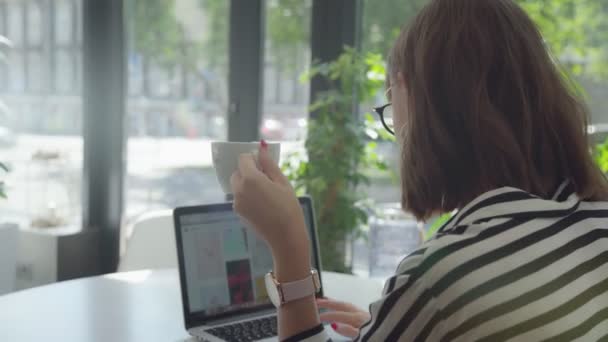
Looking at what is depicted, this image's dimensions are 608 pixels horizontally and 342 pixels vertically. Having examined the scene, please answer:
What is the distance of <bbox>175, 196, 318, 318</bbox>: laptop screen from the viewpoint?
124 cm

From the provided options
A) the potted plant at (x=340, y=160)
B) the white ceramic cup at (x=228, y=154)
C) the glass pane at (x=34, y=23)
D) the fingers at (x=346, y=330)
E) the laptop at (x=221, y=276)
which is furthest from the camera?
the glass pane at (x=34, y=23)

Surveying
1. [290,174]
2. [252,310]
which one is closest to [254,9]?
[290,174]

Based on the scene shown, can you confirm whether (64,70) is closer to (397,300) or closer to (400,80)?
(400,80)

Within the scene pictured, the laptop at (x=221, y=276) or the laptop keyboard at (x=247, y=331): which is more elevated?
the laptop at (x=221, y=276)

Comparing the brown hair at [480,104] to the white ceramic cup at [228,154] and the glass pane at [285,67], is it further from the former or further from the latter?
the glass pane at [285,67]

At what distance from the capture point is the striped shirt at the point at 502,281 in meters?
0.71

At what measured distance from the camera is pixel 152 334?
1.23 metres

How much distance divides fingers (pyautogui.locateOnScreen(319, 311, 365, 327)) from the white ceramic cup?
0.30 metres

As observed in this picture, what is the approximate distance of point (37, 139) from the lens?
3479mm

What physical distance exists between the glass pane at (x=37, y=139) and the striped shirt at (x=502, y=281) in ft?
9.78

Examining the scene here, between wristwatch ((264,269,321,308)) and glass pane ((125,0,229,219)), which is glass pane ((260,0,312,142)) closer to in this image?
glass pane ((125,0,229,219))

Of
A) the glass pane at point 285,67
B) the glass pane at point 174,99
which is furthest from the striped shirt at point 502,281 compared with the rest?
the glass pane at point 174,99

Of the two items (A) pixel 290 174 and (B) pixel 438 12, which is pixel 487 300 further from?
(A) pixel 290 174

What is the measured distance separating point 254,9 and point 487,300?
8.90 feet
